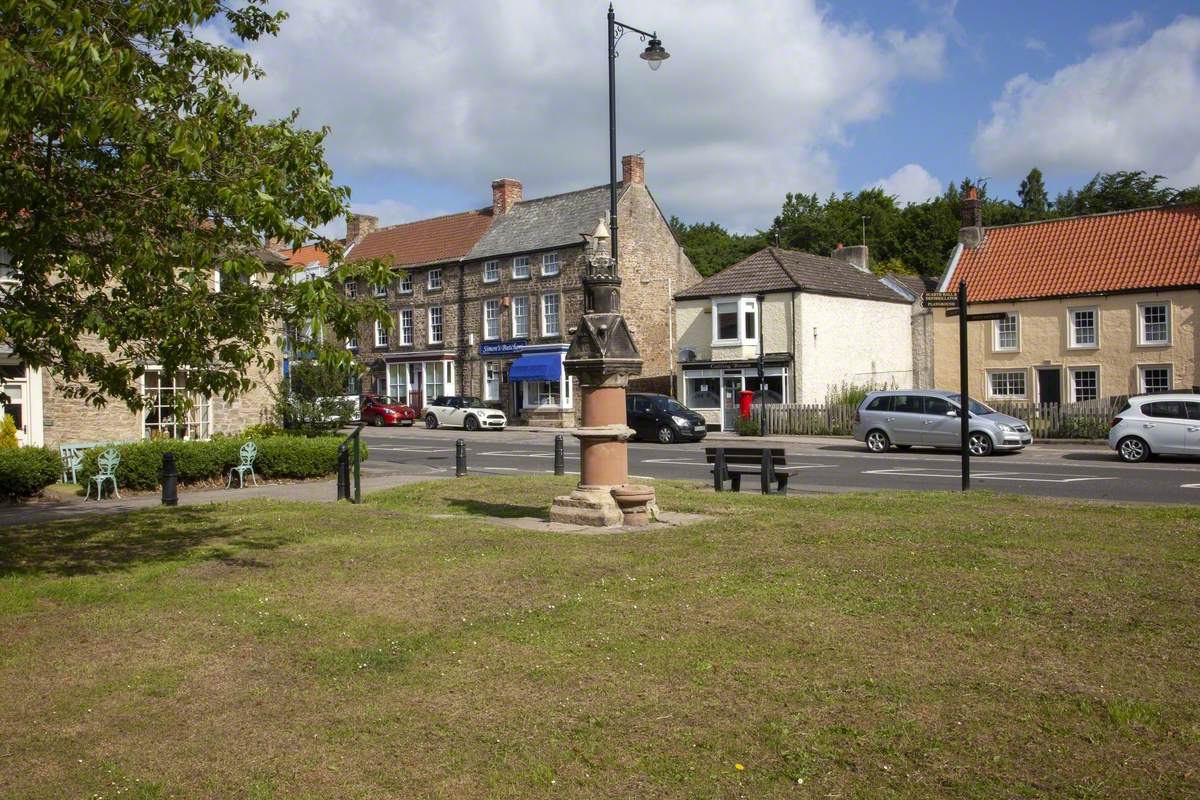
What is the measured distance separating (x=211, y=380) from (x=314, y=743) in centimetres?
512

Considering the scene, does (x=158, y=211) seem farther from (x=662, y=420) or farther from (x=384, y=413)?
(x=384, y=413)

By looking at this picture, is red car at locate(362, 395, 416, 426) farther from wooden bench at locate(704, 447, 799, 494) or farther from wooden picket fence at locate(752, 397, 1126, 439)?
wooden bench at locate(704, 447, 799, 494)

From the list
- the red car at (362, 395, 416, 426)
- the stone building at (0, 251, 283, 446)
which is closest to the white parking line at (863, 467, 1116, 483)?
the stone building at (0, 251, 283, 446)

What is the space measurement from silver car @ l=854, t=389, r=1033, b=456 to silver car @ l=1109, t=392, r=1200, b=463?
274 cm

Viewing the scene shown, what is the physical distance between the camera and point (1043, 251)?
4056 cm

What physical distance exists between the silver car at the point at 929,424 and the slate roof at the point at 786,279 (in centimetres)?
1145

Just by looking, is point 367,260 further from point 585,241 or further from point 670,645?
point 585,241

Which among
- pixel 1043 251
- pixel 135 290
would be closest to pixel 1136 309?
pixel 1043 251

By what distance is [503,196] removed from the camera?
5275 centimetres

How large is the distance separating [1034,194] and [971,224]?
42.7 metres

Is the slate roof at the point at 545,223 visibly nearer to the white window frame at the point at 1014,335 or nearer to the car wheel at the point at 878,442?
the white window frame at the point at 1014,335

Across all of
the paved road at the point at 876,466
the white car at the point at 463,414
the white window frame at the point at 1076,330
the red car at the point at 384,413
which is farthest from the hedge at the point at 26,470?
the white window frame at the point at 1076,330

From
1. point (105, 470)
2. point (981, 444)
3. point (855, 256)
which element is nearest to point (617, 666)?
point (105, 470)

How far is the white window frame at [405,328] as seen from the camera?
53.8m
